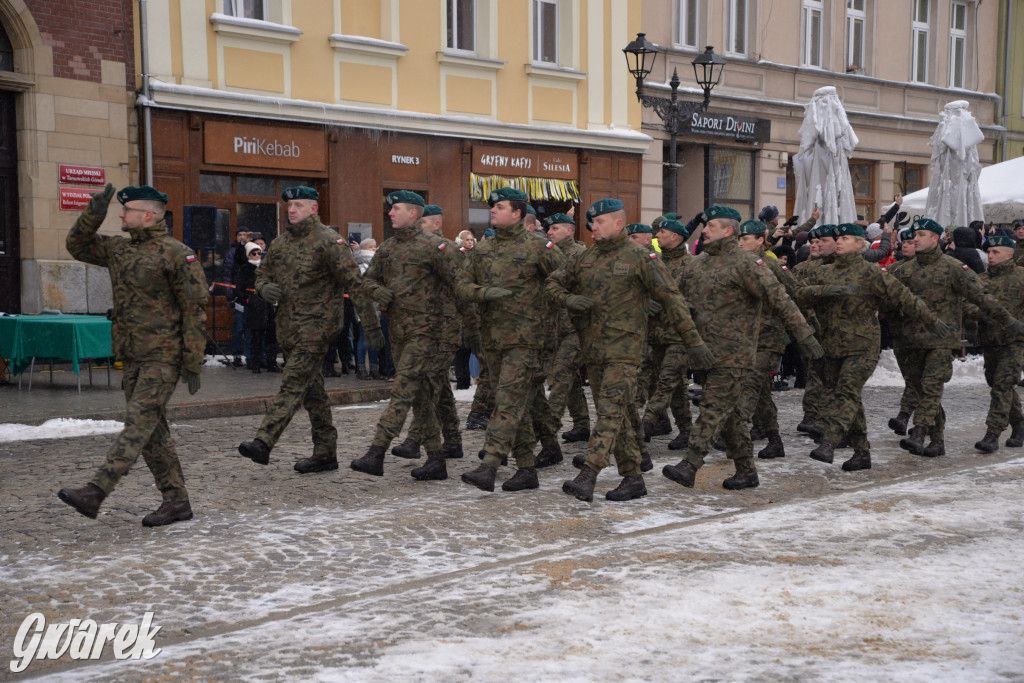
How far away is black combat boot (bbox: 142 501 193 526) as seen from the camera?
22.3 feet

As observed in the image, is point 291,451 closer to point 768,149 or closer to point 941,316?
point 941,316

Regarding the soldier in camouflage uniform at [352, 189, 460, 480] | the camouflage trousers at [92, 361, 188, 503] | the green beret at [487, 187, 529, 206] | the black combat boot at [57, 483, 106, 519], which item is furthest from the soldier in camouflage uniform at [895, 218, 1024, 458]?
the black combat boot at [57, 483, 106, 519]

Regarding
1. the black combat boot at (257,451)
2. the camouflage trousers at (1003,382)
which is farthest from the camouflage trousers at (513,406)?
the camouflage trousers at (1003,382)

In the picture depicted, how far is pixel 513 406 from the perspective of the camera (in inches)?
307

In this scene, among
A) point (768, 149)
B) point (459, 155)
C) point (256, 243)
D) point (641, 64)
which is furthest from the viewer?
point (768, 149)

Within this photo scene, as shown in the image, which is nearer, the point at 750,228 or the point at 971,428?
the point at 750,228

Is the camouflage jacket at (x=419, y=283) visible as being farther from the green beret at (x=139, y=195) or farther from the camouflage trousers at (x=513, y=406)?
the green beret at (x=139, y=195)

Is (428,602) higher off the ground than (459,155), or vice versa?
(459,155)

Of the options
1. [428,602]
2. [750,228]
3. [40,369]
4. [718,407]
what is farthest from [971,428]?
[40,369]

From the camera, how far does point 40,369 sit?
14195 millimetres

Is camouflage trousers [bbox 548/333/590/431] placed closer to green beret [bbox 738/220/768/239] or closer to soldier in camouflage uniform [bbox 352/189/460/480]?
soldier in camouflage uniform [bbox 352/189/460/480]

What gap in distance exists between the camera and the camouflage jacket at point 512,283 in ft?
26.0

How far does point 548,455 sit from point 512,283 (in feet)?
5.21

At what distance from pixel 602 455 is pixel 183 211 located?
10.4 meters
